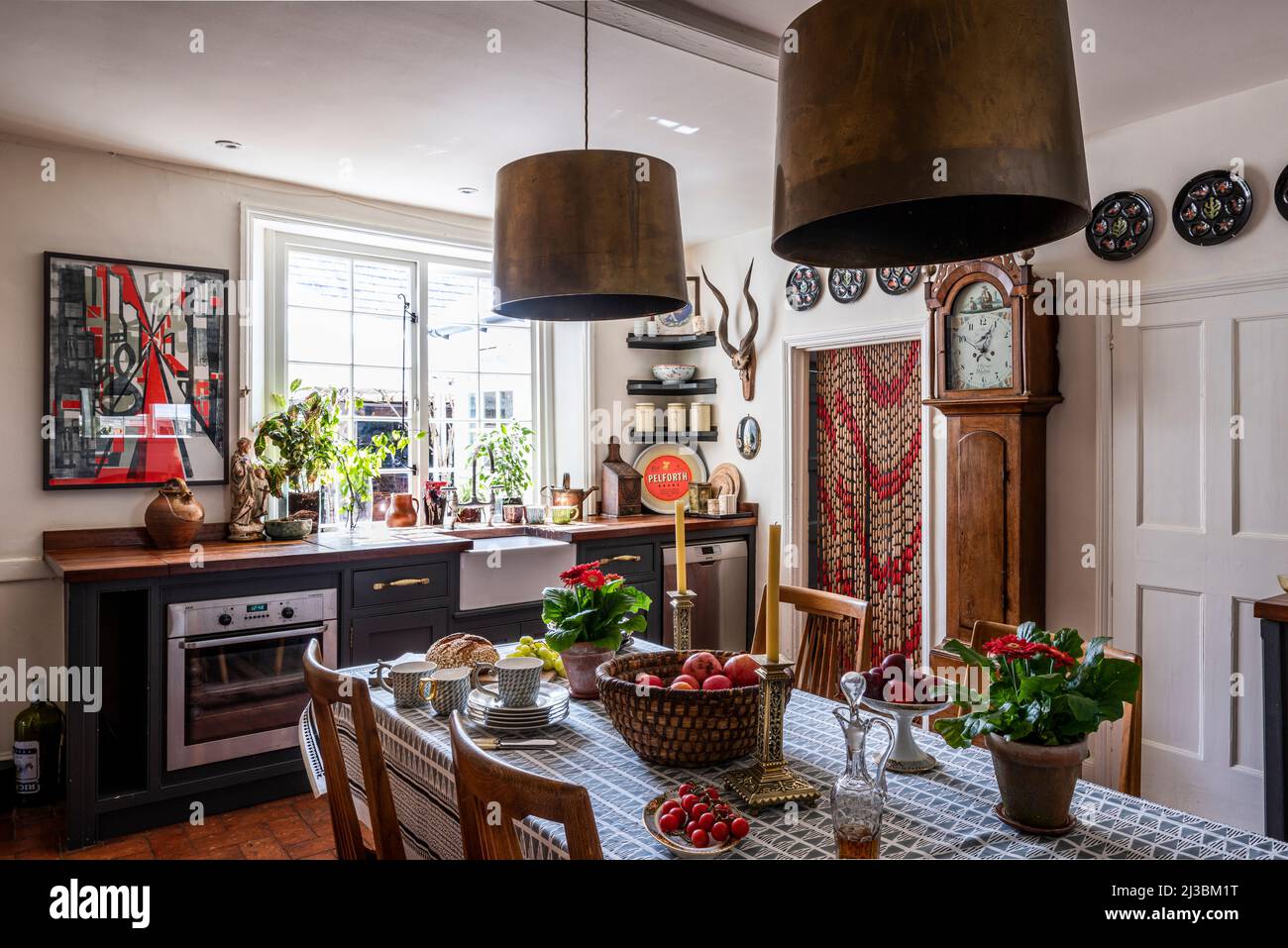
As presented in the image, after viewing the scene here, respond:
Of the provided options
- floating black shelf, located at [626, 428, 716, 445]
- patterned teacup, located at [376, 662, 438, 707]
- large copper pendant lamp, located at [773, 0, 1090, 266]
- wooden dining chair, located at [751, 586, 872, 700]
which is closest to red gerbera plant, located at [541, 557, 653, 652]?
patterned teacup, located at [376, 662, 438, 707]

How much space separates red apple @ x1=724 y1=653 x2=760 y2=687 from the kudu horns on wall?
10.4ft

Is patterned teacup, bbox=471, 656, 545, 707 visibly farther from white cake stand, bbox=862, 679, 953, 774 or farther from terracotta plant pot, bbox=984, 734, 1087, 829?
terracotta plant pot, bbox=984, 734, 1087, 829

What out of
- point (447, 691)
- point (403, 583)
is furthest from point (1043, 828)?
point (403, 583)

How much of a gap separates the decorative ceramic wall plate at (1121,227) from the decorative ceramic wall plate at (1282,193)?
37 centimetres

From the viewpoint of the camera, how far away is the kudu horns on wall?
4.61 meters

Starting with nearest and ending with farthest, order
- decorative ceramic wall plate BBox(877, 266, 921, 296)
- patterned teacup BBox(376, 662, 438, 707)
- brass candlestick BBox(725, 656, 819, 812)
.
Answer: brass candlestick BBox(725, 656, 819, 812) → patterned teacup BBox(376, 662, 438, 707) → decorative ceramic wall plate BBox(877, 266, 921, 296)

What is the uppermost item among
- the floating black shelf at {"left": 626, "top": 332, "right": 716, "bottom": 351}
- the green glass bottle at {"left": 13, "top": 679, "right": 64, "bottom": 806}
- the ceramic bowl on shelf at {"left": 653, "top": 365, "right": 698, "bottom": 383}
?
the floating black shelf at {"left": 626, "top": 332, "right": 716, "bottom": 351}

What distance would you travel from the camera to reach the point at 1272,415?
2.80 meters

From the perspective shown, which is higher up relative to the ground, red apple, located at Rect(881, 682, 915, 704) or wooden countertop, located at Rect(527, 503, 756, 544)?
wooden countertop, located at Rect(527, 503, 756, 544)

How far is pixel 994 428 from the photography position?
3.23 metres

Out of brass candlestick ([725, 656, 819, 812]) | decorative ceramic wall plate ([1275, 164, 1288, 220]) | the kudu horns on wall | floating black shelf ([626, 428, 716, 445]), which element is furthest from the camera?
floating black shelf ([626, 428, 716, 445])

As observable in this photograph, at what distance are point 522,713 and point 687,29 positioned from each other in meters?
1.91
